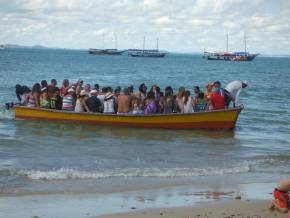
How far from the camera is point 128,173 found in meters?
11.4

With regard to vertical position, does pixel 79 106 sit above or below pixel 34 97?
below

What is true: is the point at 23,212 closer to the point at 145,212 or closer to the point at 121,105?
the point at 145,212

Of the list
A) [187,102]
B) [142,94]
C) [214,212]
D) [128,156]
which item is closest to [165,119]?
[187,102]

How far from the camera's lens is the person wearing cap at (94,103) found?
18.3 meters

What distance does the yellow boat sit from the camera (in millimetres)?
18141

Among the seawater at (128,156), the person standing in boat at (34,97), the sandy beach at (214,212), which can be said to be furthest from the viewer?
the person standing in boat at (34,97)

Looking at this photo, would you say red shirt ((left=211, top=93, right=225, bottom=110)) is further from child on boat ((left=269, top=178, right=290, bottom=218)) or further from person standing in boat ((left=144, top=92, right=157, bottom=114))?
child on boat ((left=269, top=178, right=290, bottom=218))

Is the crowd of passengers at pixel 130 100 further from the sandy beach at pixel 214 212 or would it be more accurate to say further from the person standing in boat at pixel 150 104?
the sandy beach at pixel 214 212

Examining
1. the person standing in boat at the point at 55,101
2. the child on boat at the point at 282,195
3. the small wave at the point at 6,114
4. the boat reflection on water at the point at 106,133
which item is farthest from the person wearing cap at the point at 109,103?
the child on boat at the point at 282,195

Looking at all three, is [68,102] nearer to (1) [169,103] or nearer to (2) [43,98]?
(2) [43,98]

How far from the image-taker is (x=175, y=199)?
8844 millimetres

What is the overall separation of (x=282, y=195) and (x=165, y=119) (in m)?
10.9

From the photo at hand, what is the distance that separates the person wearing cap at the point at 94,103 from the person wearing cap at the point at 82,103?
12 cm

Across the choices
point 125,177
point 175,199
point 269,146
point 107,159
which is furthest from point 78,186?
point 269,146
